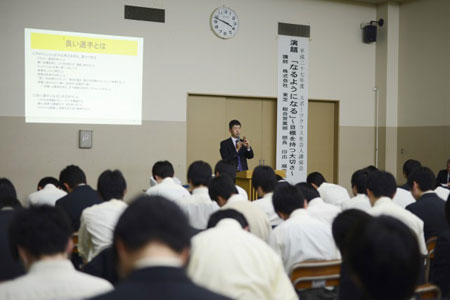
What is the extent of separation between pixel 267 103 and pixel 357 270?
23.9ft

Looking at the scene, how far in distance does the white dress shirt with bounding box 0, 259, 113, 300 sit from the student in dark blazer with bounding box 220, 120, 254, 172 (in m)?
4.77

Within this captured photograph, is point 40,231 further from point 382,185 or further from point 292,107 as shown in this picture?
point 292,107

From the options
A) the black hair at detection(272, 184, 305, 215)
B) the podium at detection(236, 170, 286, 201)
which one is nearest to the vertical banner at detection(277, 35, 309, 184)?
the podium at detection(236, 170, 286, 201)

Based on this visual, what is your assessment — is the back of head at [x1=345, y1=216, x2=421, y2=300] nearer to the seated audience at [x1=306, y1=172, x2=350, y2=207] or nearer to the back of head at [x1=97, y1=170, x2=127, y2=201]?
the back of head at [x1=97, y1=170, x2=127, y2=201]

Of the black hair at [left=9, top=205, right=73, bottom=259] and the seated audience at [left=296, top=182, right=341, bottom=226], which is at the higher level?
the black hair at [left=9, top=205, right=73, bottom=259]

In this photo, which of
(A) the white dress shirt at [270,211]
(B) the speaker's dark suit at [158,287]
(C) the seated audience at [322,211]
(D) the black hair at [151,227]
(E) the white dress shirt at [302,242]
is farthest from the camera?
(A) the white dress shirt at [270,211]

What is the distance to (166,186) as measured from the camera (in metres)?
4.53

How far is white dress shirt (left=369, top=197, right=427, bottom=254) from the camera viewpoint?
2.96 m

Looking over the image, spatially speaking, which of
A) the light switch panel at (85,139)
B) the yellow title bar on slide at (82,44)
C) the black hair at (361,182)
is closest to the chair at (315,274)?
the black hair at (361,182)

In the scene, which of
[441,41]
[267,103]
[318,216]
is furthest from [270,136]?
[318,216]

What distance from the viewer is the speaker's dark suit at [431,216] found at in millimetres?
3420

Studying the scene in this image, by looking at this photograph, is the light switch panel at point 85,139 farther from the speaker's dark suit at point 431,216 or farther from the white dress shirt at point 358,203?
the speaker's dark suit at point 431,216

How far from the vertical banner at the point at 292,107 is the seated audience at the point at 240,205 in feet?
16.1

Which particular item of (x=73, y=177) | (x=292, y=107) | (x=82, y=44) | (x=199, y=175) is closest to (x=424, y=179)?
(x=199, y=175)
